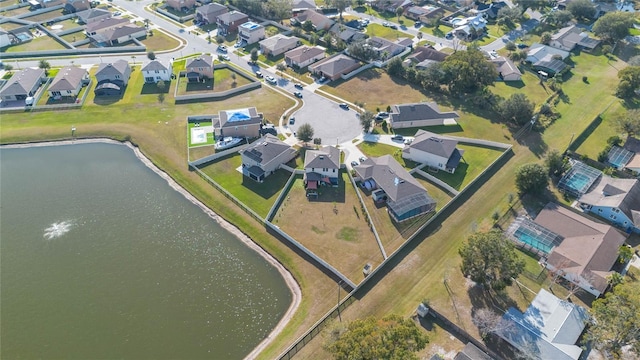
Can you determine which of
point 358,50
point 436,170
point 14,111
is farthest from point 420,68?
point 14,111

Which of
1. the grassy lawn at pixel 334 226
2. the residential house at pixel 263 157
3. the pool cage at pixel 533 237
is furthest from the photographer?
the residential house at pixel 263 157

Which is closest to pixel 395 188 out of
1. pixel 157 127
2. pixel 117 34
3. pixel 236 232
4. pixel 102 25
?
pixel 236 232

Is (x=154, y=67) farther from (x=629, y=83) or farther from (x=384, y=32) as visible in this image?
(x=629, y=83)

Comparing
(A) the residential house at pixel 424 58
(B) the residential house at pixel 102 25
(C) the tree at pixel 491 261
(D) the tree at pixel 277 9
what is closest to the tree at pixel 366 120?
(A) the residential house at pixel 424 58

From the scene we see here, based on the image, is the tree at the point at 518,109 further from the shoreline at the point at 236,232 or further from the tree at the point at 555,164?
the shoreline at the point at 236,232

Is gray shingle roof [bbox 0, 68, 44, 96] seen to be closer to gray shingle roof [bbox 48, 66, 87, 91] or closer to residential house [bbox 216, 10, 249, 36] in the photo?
gray shingle roof [bbox 48, 66, 87, 91]
